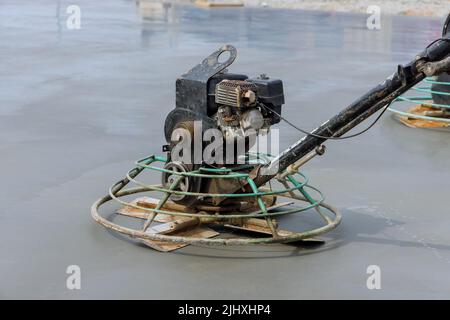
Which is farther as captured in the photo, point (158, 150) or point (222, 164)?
point (158, 150)

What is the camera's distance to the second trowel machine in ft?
21.6

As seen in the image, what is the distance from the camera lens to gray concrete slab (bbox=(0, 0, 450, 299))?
20.0 ft

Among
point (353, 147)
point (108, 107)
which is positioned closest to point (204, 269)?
point (353, 147)

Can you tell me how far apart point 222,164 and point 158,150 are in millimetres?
3359

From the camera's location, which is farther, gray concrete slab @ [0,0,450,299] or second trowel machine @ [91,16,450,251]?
second trowel machine @ [91,16,450,251]

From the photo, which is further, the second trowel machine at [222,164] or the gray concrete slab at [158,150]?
the second trowel machine at [222,164]

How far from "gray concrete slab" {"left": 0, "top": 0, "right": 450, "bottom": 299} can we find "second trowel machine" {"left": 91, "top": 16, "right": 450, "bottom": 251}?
215 mm

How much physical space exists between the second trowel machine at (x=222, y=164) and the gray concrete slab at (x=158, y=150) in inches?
8.5

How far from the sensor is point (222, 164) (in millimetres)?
7020

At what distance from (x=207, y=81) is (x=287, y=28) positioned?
19735 mm

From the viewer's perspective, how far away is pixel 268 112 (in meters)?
6.87

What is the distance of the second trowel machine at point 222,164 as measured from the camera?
6.59 m

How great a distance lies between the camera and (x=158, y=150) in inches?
405

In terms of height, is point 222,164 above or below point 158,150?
above
